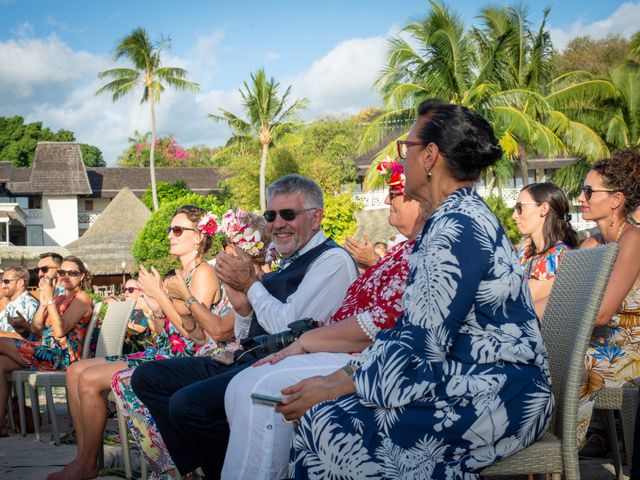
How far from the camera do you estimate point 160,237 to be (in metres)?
32.3

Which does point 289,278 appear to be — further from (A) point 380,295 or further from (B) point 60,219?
(B) point 60,219

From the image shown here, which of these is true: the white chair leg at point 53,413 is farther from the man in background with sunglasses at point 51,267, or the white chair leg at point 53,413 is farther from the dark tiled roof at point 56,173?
the dark tiled roof at point 56,173

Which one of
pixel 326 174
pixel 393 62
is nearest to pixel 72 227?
pixel 326 174

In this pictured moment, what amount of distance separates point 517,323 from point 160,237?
3073 centimetres

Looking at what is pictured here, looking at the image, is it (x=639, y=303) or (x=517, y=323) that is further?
(x=639, y=303)

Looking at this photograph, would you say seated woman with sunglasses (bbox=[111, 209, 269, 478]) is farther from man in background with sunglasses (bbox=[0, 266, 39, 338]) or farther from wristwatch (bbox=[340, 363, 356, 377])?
man in background with sunglasses (bbox=[0, 266, 39, 338])

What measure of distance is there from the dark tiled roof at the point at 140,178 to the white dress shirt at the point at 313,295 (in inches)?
2322

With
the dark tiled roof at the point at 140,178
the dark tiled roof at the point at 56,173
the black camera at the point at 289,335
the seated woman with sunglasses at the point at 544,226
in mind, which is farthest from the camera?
the dark tiled roof at the point at 140,178

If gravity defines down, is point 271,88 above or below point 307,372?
above

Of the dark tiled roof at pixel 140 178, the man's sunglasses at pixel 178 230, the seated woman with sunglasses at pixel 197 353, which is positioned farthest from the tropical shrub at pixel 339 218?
the seated woman with sunglasses at pixel 197 353

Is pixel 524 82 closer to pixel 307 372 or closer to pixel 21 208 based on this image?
pixel 307 372

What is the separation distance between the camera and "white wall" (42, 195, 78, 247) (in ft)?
187

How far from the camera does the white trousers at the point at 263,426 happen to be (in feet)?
9.91

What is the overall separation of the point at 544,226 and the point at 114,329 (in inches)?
150
